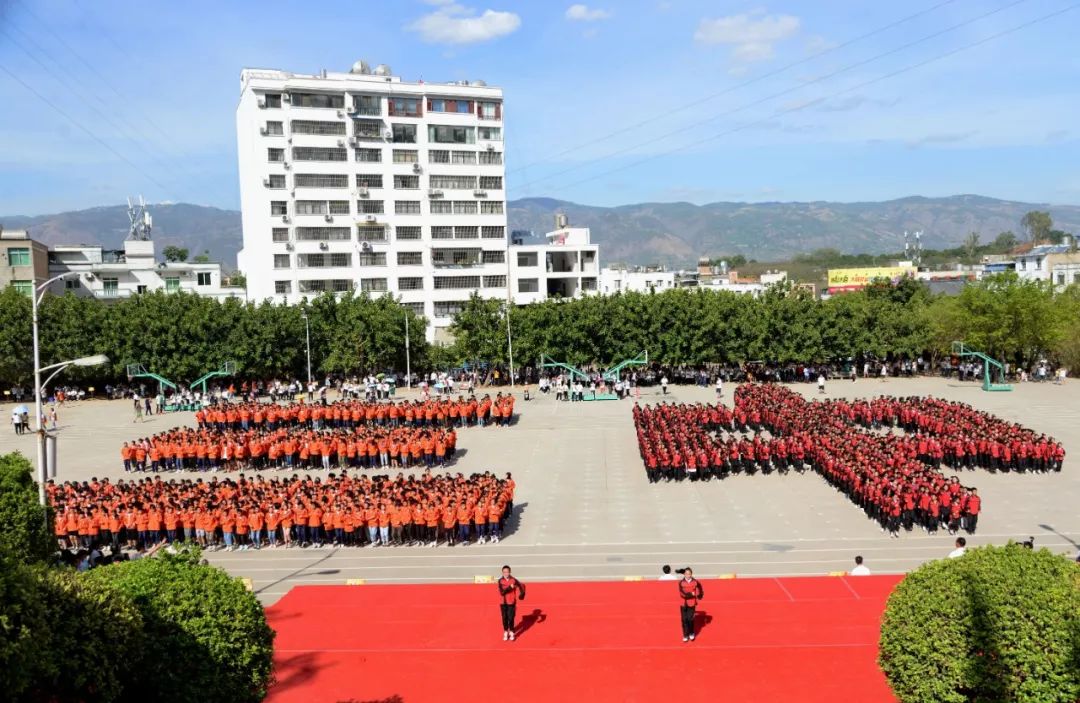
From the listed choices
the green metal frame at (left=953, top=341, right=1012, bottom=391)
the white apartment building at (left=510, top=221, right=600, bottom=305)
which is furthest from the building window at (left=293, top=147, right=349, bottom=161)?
the green metal frame at (left=953, top=341, right=1012, bottom=391)

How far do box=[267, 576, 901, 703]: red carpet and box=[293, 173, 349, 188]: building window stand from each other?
41.4 metres

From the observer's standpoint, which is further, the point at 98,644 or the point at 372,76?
the point at 372,76

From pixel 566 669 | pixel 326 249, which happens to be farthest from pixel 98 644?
pixel 326 249

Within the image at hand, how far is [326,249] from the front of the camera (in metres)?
51.4

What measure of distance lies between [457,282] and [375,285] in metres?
4.97

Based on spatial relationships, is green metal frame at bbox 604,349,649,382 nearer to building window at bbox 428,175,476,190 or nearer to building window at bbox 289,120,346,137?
building window at bbox 428,175,476,190

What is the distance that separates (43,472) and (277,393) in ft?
85.6

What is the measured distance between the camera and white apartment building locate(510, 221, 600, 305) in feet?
182

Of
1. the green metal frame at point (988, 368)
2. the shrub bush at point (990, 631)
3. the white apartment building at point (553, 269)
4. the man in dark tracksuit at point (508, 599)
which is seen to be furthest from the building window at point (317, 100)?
the shrub bush at point (990, 631)

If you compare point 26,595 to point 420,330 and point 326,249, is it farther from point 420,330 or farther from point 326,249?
point 326,249

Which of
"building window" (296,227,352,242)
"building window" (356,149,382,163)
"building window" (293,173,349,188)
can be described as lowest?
"building window" (296,227,352,242)

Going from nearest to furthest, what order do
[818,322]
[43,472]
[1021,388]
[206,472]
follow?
[43,472] → [206,472] → [1021,388] → [818,322]

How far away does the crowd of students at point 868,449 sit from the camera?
1606 cm

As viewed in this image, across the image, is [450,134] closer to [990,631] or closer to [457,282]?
[457,282]
